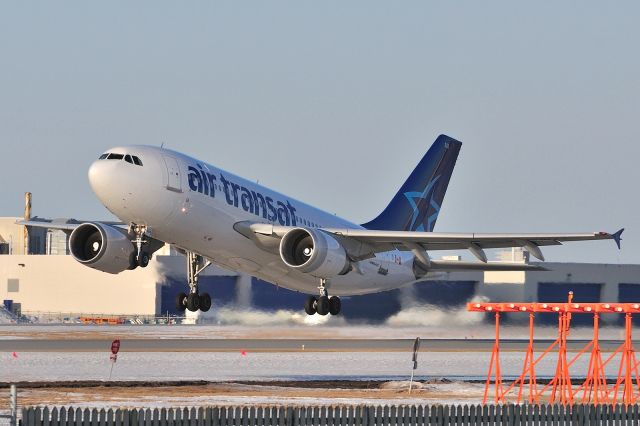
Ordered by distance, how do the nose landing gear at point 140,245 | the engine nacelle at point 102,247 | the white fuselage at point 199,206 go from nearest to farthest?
the white fuselage at point 199,206
the nose landing gear at point 140,245
the engine nacelle at point 102,247

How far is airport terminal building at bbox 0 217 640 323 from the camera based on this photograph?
2933 inches

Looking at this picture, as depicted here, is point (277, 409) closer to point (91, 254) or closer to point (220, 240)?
point (220, 240)

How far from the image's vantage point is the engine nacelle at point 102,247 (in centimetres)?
4484

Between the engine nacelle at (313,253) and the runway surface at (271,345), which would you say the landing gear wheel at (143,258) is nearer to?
the engine nacelle at (313,253)

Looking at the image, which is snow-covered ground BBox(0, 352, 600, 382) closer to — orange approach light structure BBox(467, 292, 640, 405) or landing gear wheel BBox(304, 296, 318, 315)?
landing gear wheel BBox(304, 296, 318, 315)

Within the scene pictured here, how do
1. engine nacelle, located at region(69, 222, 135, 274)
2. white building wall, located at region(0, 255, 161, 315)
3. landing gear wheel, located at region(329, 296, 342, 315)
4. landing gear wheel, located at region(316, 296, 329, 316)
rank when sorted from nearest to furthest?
engine nacelle, located at region(69, 222, 135, 274), landing gear wheel, located at region(316, 296, 329, 316), landing gear wheel, located at region(329, 296, 342, 315), white building wall, located at region(0, 255, 161, 315)

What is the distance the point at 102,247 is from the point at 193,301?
525 centimetres

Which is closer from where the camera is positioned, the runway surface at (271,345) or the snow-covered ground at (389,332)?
the runway surface at (271,345)

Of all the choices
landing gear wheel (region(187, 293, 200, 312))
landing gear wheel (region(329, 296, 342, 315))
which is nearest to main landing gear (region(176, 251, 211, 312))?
landing gear wheel (region(187, 293, 200, 312))

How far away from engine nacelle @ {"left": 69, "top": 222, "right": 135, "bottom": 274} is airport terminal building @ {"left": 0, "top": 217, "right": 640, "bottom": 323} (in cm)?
1111

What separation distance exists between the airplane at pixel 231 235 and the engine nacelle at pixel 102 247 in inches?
1.4

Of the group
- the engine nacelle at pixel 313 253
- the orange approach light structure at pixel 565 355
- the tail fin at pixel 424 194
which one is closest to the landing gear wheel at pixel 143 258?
the engine nacelle at pixel 313 253

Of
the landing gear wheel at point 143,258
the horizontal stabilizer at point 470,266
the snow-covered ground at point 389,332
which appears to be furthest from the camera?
the snow-covered ground at point 389,332

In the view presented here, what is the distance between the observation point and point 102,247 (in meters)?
44.8
